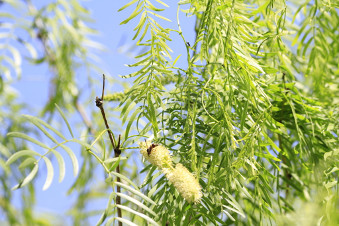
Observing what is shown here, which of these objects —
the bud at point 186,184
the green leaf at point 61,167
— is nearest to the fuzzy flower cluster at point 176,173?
the bud at point 186,184

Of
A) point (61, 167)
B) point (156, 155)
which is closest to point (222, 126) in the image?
point (156, 155)

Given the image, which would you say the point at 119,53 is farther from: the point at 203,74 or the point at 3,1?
the point at 203,74

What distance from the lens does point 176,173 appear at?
1.65 ft

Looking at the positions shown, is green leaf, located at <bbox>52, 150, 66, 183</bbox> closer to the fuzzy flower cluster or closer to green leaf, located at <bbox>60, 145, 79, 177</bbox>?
green leaf, located at <bbox>60, 145, 79, 177</bbox>

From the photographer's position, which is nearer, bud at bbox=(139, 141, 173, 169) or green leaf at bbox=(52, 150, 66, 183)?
green leaf at bbox=(52, 150, 66, 183)

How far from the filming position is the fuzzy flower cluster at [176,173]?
0.49 metres

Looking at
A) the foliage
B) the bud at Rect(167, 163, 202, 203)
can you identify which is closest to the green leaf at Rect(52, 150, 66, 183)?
the foliage

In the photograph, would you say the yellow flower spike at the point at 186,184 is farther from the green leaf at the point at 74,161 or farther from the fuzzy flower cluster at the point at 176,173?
the green leaf at the point at 74,161

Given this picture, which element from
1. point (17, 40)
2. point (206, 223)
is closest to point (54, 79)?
point (17, 40)

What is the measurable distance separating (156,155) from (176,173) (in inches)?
1.6

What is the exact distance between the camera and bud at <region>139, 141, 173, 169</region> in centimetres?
53

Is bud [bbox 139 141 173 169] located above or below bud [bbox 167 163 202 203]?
above

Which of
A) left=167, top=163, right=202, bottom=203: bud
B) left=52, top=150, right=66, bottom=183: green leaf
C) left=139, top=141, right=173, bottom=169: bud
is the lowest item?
left=167, top=163, right=202, bottom=203: bud

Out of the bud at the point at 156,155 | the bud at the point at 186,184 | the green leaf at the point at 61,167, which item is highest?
the green leaf at the point at 61,167
